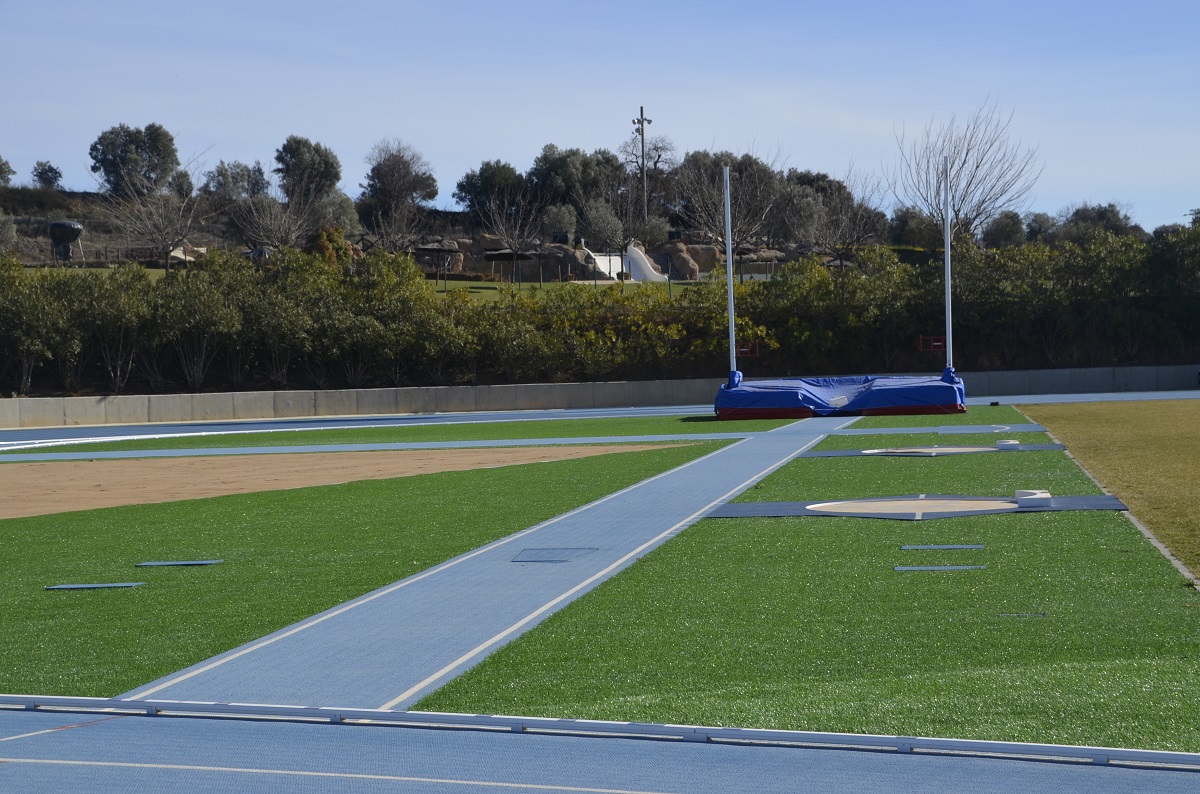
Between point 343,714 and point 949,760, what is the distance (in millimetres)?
2631

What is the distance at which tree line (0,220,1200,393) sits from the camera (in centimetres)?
4022

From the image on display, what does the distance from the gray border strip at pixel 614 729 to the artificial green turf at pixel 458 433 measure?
19.5 meters

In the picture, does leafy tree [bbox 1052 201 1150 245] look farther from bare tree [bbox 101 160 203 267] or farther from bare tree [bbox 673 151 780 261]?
bare tree [bbox 101 160 203 267]

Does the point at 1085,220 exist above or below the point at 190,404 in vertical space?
above

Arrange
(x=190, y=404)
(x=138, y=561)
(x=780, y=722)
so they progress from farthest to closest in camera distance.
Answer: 1. (x=190, y=404)
2. (x=138, y=561)
3. (x=780, y=722)

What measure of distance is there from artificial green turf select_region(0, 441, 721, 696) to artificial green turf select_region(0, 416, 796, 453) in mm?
8557

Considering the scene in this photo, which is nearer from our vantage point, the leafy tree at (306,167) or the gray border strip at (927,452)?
the gray border strip at (927,452)

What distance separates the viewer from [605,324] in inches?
1660

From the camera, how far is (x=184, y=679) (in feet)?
20.4

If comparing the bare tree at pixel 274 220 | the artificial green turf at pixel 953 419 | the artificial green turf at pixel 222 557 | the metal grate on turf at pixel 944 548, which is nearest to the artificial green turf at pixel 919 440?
the artificial green turf at pixel 953 419

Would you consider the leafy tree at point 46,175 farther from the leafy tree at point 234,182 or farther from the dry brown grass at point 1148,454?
the dry brown grass at point 1148,454

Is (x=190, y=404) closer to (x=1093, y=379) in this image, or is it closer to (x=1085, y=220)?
(x=1093, y=379)

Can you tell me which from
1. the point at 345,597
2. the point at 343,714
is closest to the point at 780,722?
the point at 343,714

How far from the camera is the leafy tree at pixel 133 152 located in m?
84.4
